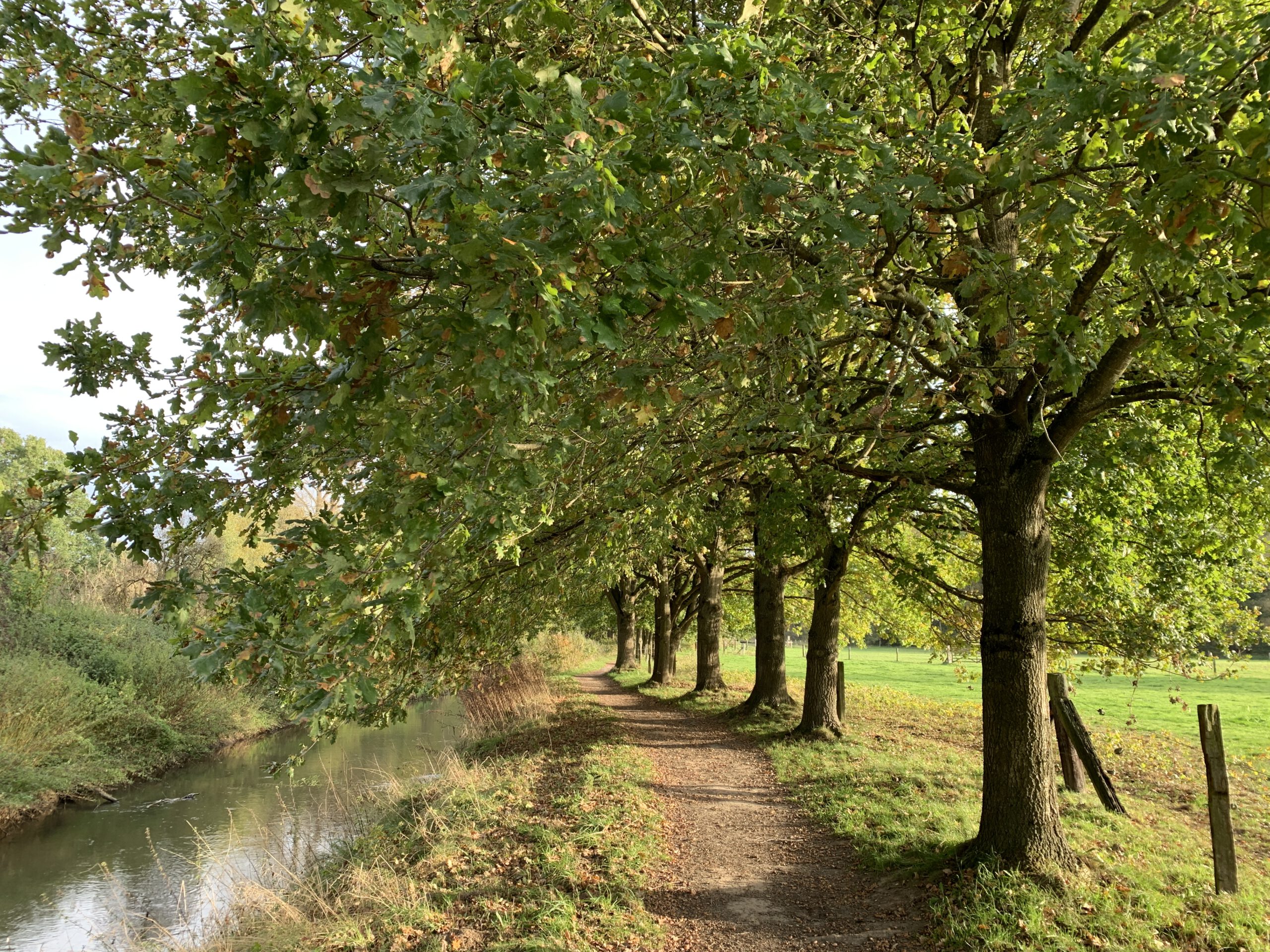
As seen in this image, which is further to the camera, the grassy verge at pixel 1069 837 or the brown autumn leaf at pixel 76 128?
the grassy verge at pixel 1069 837

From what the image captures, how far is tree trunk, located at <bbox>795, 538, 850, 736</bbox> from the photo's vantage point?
12.8 metres

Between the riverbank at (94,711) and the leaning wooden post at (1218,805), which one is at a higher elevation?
the leaning wooden post at (1218,805)

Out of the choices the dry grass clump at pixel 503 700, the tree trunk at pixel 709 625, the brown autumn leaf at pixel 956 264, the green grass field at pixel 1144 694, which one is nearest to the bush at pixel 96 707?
the dry grass clump at pixel 503 700

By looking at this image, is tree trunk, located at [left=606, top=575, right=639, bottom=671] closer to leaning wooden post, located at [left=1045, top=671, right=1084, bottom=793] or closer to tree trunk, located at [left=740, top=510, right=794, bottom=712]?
tree trunk, located at [left=740, top=510, right=794, bottom=712]

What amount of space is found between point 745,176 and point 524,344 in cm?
112

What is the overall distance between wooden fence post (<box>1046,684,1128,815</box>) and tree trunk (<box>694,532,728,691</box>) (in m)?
10.1

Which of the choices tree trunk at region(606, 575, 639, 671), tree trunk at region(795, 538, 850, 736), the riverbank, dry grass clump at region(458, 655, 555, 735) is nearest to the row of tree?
tree trunk at region(795, 538, 850, 736)

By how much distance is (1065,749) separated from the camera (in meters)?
8.67

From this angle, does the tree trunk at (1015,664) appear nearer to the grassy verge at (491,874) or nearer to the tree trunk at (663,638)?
the grassy verge at (491,874)

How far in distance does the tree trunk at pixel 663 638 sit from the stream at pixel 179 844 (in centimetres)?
774

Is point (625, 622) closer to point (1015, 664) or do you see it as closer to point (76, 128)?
point (1015, 664)

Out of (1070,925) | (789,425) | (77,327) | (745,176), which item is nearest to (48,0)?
(77,327)

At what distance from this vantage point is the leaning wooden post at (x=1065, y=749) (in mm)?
8500

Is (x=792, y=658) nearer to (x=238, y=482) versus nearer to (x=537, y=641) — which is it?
(x=537, y=641)
